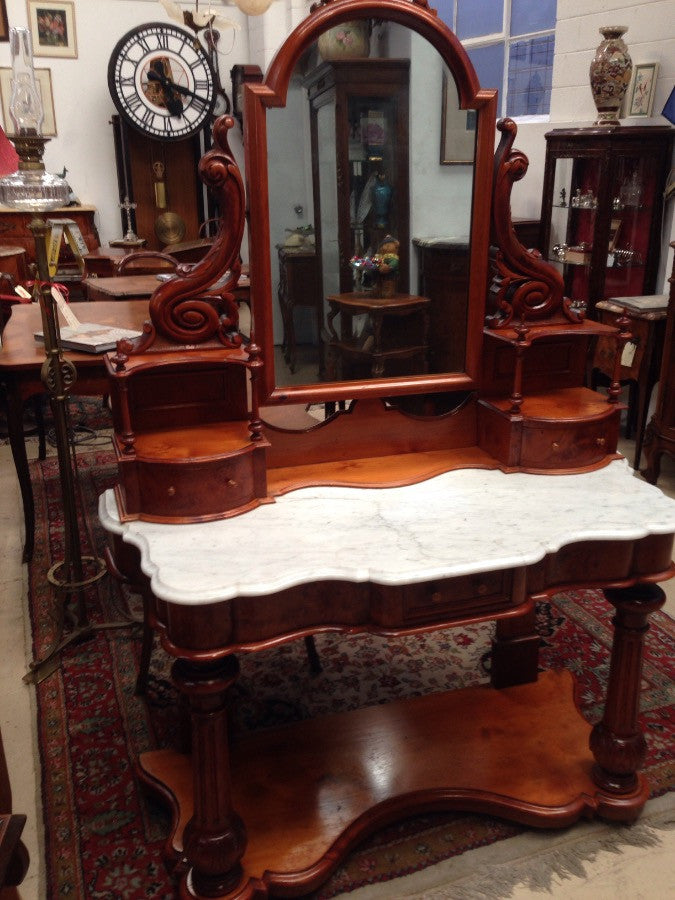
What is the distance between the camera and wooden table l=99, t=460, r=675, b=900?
1.47 metres

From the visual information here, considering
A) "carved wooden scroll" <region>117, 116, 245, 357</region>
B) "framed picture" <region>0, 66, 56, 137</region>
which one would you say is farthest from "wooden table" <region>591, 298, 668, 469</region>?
"framed picture" <region>0, 66, 56, 137</region>

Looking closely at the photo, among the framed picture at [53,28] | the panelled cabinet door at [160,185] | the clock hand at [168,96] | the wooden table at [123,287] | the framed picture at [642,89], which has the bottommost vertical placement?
the wooden table at [123,287]

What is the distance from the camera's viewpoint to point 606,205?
428cm

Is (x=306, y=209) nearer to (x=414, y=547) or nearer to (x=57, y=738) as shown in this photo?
(x=414, y=547)

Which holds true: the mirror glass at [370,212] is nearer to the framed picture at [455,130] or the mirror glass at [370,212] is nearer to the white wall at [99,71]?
the framed picture at [455,130]

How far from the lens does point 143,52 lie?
21.1ft

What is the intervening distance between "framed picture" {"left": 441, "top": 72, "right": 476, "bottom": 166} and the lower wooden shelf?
138cm

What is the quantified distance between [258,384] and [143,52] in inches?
225

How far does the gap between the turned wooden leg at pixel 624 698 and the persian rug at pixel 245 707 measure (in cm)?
20

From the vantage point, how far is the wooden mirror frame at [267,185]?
1.62 meters

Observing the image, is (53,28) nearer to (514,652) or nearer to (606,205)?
(606,205)

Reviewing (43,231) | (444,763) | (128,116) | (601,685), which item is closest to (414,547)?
(444,763)

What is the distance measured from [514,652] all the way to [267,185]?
1373 millimetres

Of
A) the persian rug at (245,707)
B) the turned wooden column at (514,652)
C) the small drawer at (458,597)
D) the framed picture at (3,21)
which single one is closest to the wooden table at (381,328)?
the small drawer at (458,597)
